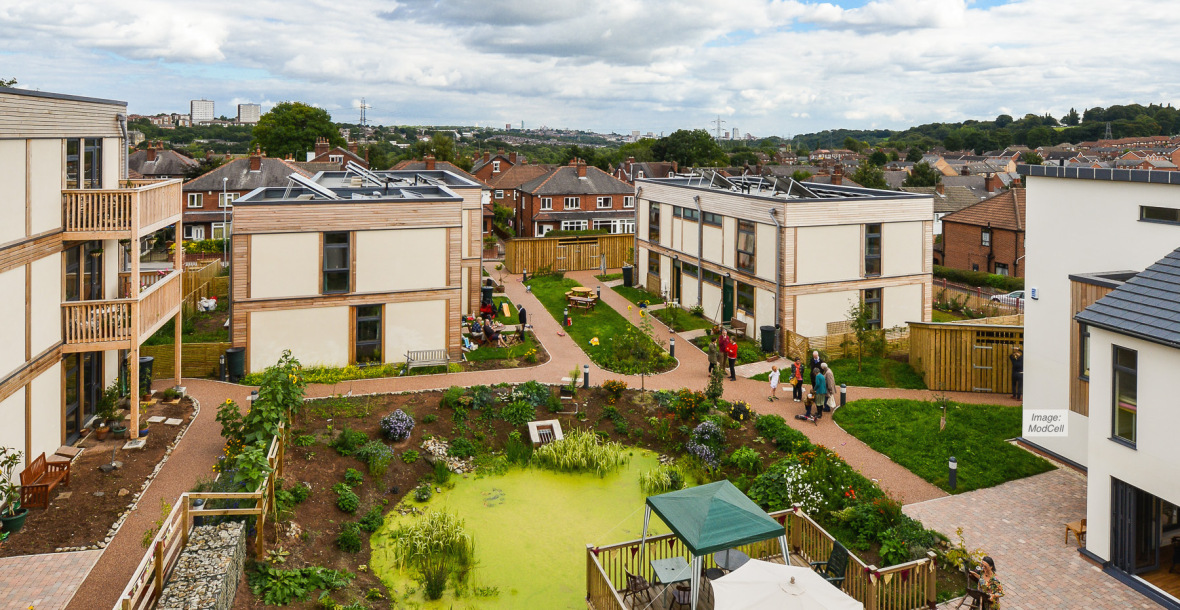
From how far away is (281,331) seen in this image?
2241 cm

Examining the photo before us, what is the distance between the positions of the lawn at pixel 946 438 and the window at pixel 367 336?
43.8 ft

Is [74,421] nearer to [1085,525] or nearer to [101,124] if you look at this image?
[101,124]

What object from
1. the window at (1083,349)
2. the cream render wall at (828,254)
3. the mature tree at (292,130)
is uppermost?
the mature tree at (292,130)

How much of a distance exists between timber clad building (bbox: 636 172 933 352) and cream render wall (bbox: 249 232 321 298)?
1482 centimetres

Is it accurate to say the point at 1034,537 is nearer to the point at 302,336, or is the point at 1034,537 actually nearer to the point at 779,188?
the point at 779,188

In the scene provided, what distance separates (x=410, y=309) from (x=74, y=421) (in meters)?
9.21

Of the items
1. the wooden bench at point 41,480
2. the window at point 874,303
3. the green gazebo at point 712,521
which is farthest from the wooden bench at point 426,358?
the window at point 874,303

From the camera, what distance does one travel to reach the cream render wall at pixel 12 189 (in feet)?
43.7

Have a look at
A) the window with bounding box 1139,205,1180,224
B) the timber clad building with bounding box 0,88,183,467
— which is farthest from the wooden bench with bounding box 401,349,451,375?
the window with bounding box 1139,205,1180,224

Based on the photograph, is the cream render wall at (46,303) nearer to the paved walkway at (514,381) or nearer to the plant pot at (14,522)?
the paved walkway at (514,381)

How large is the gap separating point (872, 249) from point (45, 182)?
24.0m

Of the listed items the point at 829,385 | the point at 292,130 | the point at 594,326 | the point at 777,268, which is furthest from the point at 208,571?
the point at 292,130

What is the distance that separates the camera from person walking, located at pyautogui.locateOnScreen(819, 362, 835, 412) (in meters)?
19.8

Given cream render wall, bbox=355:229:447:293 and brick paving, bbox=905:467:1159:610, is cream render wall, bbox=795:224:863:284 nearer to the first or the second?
brick paving, bbox=905:467:1159:610
